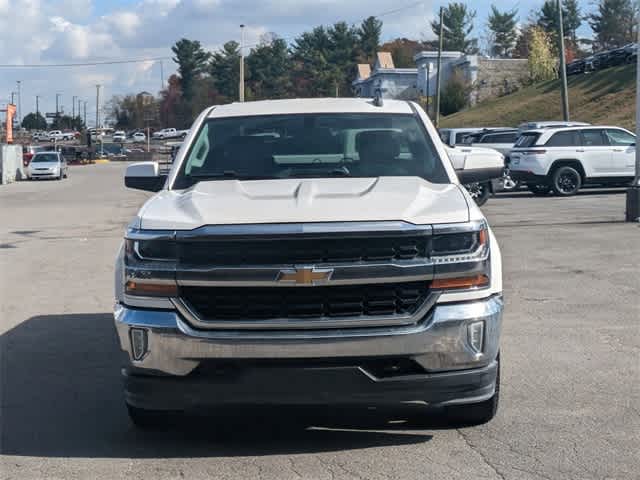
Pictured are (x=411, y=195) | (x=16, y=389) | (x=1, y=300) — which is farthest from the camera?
(x=1, y=300)

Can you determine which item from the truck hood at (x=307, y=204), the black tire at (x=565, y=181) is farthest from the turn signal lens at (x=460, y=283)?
the black tire at (x=565, y=181)

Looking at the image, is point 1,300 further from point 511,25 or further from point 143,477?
point 511,25

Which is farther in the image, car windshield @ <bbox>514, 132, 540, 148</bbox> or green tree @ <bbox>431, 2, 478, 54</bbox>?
green tree @ <bbox>431, 2, 478, 54</bbox>

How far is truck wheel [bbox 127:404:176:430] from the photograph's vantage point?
5.61m

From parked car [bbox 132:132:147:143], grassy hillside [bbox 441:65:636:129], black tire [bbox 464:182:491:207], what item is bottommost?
black tire [bbox 464:182:491:207]

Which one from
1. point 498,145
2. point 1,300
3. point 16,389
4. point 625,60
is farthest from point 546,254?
point 625,60

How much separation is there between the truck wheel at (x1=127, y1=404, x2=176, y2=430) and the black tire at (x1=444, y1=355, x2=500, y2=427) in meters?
1.63

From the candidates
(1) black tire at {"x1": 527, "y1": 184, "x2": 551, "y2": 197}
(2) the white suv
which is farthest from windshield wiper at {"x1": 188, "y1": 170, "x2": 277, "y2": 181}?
(1) black tire at {"x1": 527, "y1": 184, "x2": 551, "y2": 197}

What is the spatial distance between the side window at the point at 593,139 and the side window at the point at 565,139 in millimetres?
201

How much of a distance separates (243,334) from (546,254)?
376 inches

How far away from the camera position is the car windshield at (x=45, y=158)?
49.2 m

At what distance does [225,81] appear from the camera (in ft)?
361

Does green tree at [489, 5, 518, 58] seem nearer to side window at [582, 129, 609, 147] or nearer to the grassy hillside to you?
the grassy hillside

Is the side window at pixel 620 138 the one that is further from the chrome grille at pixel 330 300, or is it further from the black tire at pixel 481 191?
the chrome grille at pixel 330 300
